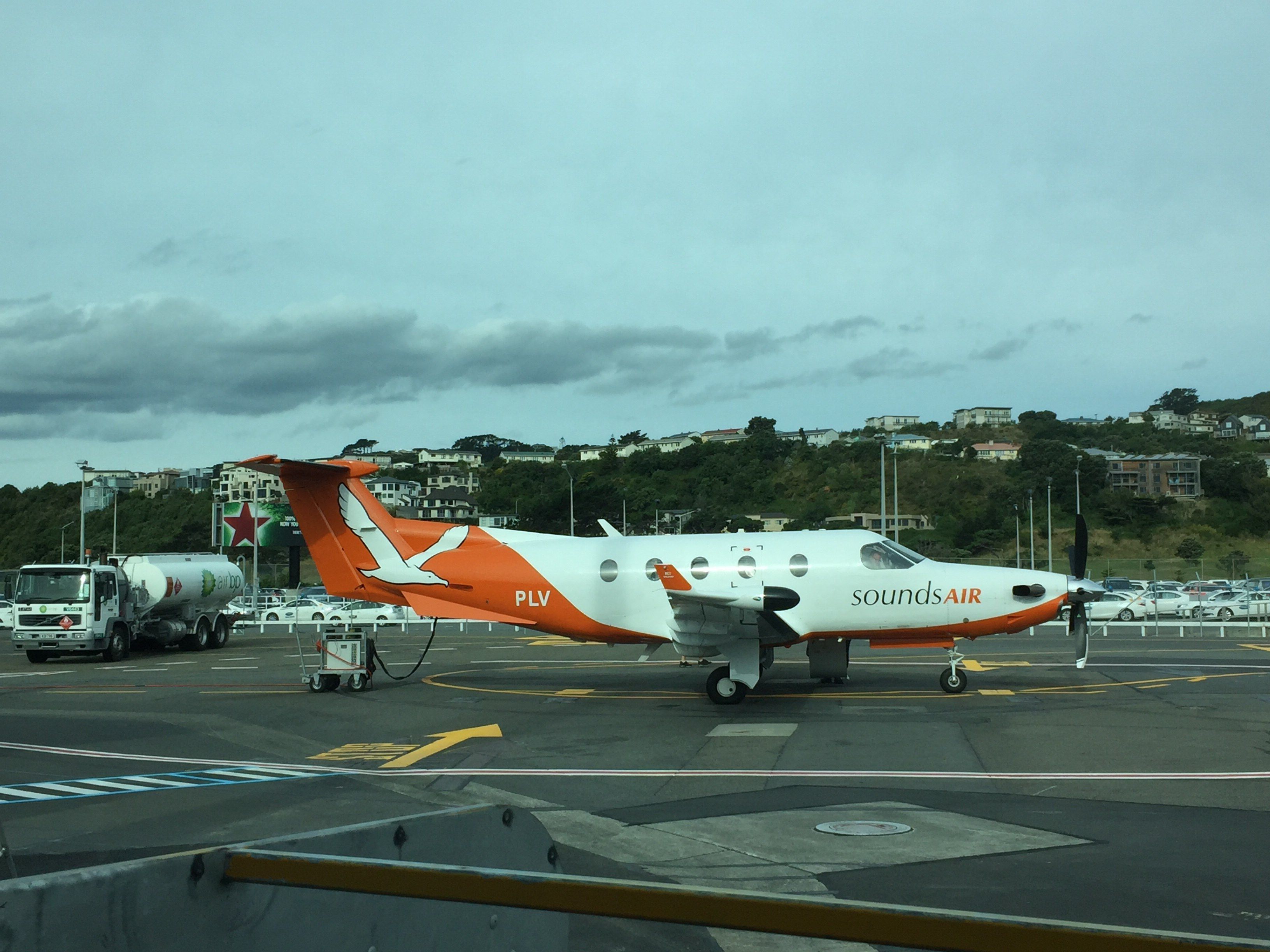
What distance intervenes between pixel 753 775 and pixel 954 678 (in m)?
7.98

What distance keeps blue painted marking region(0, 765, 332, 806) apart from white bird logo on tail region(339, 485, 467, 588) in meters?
7.65

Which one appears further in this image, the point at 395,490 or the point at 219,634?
the point at 395,490

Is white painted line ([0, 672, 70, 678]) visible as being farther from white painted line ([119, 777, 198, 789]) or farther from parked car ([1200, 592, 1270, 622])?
parked car ([1200, 592, 1270, 622])

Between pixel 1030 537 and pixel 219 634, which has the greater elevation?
pixel 1030 537

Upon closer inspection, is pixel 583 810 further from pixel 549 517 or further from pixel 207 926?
pixel 549 517

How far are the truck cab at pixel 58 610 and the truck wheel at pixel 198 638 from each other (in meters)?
4.71

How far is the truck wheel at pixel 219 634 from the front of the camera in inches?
1404

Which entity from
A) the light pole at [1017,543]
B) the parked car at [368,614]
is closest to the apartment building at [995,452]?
the light pole at [1017,543]

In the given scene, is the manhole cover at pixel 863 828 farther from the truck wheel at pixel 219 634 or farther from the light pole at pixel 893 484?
the light pole at pixel 893 484

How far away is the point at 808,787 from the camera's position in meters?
11.6

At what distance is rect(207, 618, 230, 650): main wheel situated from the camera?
3566cm

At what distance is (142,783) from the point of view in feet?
40.8

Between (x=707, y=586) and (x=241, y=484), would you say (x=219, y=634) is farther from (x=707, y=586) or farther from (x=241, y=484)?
(x=241, y=484)

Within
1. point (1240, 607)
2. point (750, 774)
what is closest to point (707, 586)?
point (750, 774)
